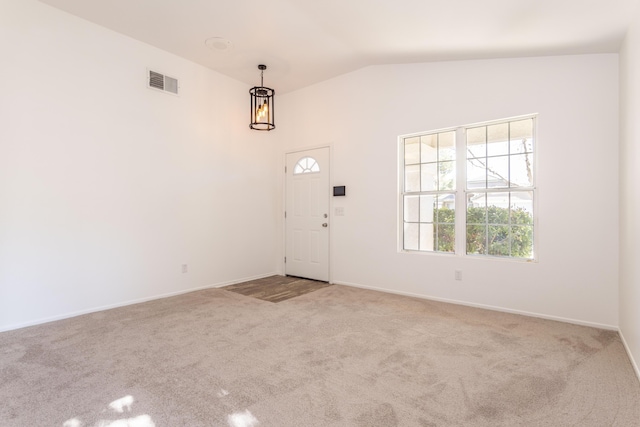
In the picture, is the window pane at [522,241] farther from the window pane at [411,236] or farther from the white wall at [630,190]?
the window pane at [411,236]

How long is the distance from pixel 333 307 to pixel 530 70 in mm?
3317

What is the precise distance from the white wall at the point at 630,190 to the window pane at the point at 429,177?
5.76 ft

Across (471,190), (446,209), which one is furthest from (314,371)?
(471,190)

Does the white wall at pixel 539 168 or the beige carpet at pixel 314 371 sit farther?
the white wall at pixel 539 168

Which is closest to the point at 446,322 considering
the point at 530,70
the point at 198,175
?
the point at 530,70

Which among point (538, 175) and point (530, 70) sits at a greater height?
point (530, 70)

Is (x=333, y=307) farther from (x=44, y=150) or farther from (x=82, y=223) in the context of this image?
(x=44, y=150)

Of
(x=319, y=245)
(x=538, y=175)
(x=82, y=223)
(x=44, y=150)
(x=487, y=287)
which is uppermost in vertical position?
(x=44, y=150)

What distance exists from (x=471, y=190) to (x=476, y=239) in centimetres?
58

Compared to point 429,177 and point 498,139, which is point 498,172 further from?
point 429,177

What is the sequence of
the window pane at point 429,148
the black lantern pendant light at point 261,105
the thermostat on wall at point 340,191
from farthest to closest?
1. the thermostat on wall at point 340,191
2. the black lantern pendant light at point 261,105
3. the window pane at point 429,148

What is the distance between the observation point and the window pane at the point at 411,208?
4312 mm

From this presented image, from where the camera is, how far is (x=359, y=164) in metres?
4.70

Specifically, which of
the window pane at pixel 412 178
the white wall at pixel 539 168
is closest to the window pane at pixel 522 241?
→ the white wall at pixel 539 168
